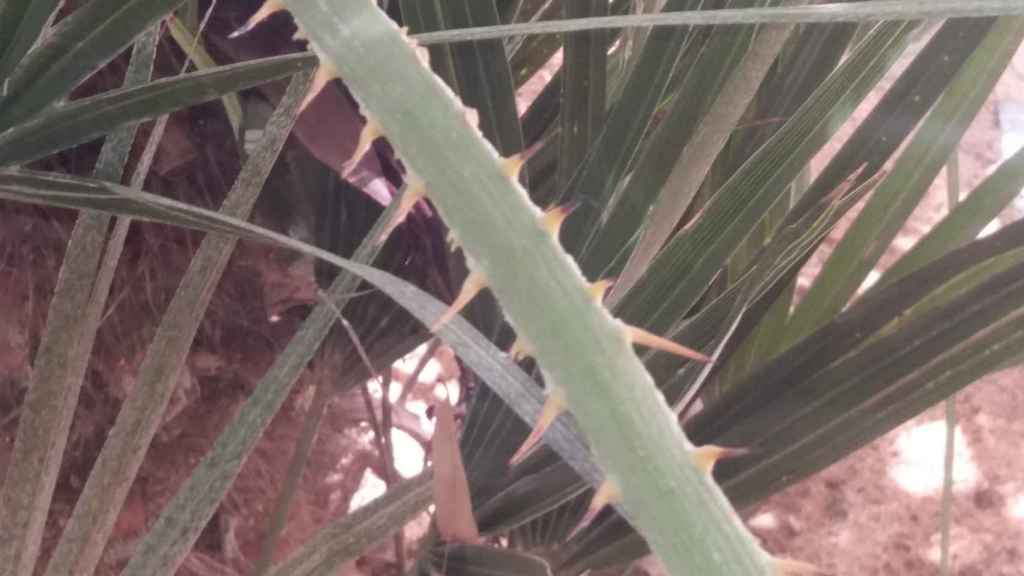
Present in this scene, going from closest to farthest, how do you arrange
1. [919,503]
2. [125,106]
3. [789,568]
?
[789,568] → [125,106] → [919,503]

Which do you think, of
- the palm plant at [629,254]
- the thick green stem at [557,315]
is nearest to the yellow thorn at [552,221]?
the thick green stem at [557,315]

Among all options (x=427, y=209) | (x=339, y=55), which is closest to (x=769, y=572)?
(x=339, y=55)

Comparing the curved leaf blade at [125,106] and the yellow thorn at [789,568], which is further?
the curved leaf blade at [125,106]

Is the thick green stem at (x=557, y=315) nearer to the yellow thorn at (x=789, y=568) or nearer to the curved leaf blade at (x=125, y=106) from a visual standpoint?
the yellow thorn at (x=789, y=568)

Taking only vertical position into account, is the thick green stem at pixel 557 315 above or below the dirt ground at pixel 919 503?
below

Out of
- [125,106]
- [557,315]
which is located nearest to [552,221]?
[557,315]

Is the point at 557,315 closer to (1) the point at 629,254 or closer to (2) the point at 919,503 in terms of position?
(1) the point at 629,254
